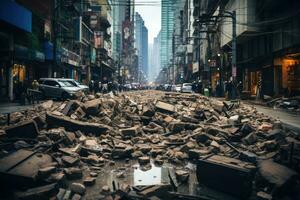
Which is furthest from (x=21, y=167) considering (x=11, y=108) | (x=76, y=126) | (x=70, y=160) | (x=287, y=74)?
(x=287, y=74)

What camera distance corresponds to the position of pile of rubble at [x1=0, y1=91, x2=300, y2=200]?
6500mm

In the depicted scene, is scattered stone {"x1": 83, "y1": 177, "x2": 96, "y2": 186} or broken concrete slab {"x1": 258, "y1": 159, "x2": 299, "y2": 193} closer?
broken concrete slab {"x1": 258, "y1": 159, "x2": 299, "y2": 193}

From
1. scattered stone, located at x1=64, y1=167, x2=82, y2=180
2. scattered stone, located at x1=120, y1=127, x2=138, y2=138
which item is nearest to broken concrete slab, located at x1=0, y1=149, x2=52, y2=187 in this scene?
scattered stone, located at x1=64, y1=167, x2=82, y2=180

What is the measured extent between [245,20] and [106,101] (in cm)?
2674

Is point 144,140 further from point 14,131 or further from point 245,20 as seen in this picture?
point 245,20

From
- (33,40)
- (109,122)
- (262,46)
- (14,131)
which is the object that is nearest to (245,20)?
(262,46)

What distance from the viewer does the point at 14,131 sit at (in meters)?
10.6

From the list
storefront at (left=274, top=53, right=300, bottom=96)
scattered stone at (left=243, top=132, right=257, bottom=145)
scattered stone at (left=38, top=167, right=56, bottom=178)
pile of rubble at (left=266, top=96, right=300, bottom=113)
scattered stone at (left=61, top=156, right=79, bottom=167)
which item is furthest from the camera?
storefront at (left=274, top=53, right=300, bottom=96)

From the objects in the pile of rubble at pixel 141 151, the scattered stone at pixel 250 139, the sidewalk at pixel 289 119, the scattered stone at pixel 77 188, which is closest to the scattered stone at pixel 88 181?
the pile of rubble at pixel 141 151

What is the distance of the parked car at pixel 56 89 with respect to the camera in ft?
99.6

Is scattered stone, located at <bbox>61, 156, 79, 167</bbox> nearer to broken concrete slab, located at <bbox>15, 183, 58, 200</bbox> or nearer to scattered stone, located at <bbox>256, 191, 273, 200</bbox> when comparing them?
broken concrete slab, located at <bbox>15, 183, 58, 200</bbox>

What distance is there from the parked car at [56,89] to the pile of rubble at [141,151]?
1314cm

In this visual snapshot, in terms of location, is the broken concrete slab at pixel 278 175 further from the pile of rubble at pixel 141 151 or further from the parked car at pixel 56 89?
the parked car at pixel 56 89

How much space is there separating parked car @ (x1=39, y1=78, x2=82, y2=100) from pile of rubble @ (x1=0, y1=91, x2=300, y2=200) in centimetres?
1314
